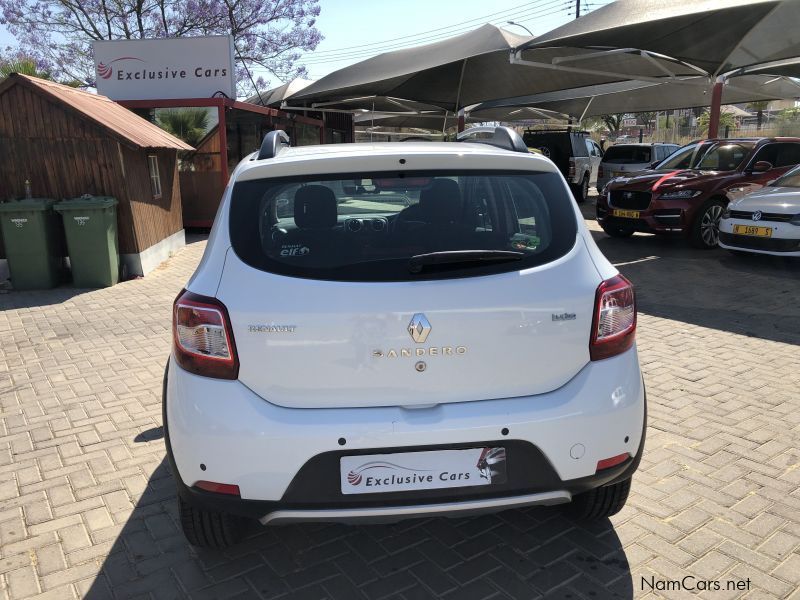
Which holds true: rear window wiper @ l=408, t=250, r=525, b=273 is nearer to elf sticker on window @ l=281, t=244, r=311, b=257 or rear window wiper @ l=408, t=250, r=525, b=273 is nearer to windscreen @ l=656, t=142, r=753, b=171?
elf sticker on window @ l=281, t=244, r=311, b=257

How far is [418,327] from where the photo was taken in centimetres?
219

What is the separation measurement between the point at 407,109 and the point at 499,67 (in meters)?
5.65

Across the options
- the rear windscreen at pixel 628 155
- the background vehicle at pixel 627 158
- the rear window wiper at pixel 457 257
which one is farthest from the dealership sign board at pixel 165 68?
the rear window wiper at pixel 457 257

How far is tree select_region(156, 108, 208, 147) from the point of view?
12.8 metres

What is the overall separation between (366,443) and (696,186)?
9377mm

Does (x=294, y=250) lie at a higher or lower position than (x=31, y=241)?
higher

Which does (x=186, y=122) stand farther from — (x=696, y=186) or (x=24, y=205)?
(x=696, y=186)

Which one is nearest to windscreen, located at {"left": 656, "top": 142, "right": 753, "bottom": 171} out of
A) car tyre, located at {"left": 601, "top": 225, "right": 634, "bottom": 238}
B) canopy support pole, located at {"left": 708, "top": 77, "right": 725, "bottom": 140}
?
car tyre, located at {"left": 601, "top": 225, "right": 634, "bottom": 238}

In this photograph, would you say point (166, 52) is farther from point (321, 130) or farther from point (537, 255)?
point (537, 255)

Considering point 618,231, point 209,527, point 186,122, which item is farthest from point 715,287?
point 186,122

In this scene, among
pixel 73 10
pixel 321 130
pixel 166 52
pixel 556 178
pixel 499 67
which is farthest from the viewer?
pixel 73 10

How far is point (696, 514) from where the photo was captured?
2.98 meters

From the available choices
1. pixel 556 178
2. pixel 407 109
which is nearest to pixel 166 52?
pixel 407 109

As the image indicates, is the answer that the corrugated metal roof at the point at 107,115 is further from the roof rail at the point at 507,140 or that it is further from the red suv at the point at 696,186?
the red suv at the point at 696,186
